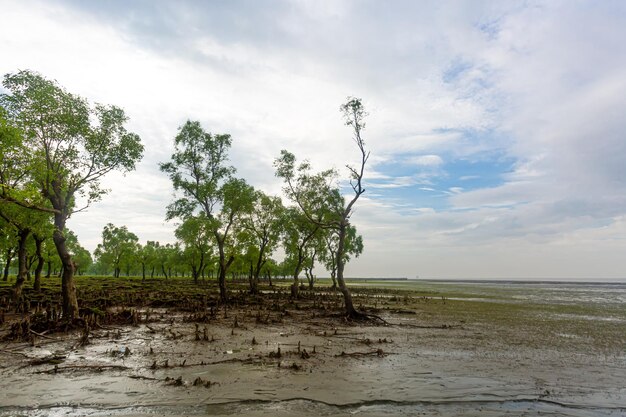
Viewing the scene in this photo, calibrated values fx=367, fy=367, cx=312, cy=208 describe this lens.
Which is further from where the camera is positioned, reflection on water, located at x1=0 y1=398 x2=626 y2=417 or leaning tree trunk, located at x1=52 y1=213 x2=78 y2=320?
leaning tree trunk, located at x1=52 y1=213 x2=78 y2=320

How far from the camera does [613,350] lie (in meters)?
14.6

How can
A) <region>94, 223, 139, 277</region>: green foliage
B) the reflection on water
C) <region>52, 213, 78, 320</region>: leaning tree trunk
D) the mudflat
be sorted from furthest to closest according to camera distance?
<region>94, 223, 139, 277</region>: green foliage < <region>52, 213, 78, 320</region>: leaning tree trunk < the mudflat < the reflection on water

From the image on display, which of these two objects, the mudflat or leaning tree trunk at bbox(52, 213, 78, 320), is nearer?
the mudflat

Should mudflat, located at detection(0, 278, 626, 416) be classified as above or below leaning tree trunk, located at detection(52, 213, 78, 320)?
below

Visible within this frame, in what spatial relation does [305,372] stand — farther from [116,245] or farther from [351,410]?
[116,245]

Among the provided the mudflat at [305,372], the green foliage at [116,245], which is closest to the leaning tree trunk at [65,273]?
the mudflat at [305,372]

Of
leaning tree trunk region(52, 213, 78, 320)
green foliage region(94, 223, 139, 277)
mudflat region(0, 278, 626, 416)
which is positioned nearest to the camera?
mudflat region(0, 278, 626, 416)

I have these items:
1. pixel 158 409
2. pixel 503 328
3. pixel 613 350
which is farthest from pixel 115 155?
pixel 613 350

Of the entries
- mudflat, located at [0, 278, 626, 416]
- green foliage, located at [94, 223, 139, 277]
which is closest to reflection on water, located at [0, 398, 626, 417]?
mudflat, located at [0, 278, 626, 416]

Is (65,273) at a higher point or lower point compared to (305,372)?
higher

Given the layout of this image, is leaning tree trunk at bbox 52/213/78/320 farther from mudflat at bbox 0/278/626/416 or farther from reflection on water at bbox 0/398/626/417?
reflection on water at bbox 0/398/626/417

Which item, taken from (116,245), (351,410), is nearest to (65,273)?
(351,410)

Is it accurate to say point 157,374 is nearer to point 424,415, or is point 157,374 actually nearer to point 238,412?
point 238,412

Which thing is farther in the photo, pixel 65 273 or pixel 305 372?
pixel 65 273
